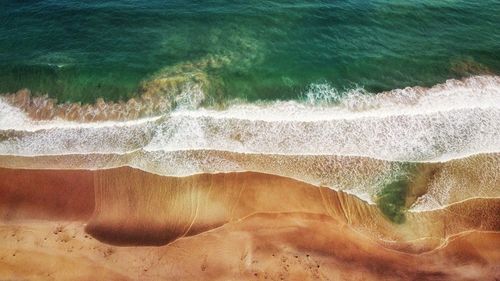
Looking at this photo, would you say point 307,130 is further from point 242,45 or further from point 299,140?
point 242,45

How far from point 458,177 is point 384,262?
5.63 m

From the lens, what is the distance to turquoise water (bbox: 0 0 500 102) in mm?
A: 19672

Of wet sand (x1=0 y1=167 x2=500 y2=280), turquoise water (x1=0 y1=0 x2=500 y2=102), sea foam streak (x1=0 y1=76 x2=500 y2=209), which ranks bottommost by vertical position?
wet sand (x1=0 y1=167 x2=500 y2=280)

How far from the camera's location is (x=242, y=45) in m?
21.8

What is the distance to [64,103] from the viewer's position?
1869cm

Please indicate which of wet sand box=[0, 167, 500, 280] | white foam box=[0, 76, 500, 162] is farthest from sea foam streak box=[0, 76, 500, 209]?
wet sand box=[0, 167, 500, 280]

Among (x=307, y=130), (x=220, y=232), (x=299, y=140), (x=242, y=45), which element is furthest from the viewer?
(x=242, y=45)

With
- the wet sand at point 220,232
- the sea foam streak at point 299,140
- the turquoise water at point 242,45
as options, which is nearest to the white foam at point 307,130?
the sea foam streak at point 299,140

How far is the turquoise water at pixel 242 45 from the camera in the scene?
19.7m

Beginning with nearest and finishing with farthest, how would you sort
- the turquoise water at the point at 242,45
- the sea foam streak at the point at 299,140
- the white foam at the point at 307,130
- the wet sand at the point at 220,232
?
1. the wet sand at the point at 220,232
2. the sea foam streak at the point at 299,140
3. the white foam at the point at 307,130
4. the turquoise water at the point at 242,45

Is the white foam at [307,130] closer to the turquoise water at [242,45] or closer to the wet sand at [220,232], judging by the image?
the turquoise water at [242,45]

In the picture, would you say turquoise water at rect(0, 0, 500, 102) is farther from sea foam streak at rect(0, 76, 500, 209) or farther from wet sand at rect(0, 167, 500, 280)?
wet sand at rect(0, 167, 500, 280)

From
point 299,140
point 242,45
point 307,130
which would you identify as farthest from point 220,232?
point 242,45

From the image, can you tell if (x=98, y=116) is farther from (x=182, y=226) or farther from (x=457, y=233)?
(x=457, y=233)
